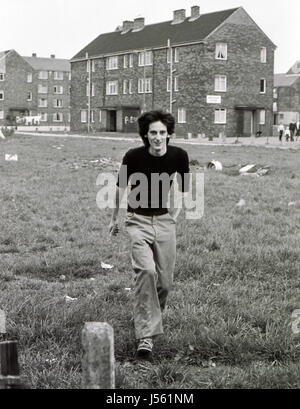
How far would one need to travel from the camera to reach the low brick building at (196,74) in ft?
187

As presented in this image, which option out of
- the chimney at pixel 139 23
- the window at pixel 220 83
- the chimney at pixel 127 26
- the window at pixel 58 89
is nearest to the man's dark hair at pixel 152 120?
the window at pixel 220 83

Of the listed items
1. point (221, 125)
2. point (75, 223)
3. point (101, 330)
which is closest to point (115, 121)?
point (221, 125)

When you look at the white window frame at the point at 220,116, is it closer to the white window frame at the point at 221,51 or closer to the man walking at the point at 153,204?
the white window frame at the point at 221,51

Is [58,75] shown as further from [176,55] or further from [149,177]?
[149,177]

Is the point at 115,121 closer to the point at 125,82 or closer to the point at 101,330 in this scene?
the point at 125,82

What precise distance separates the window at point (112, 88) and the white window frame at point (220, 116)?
14189 millimetres

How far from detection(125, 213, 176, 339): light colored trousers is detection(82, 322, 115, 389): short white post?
7.78ft

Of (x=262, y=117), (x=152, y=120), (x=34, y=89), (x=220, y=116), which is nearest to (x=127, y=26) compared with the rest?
(x=220, y=116)

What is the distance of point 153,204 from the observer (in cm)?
577

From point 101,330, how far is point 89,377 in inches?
9.3

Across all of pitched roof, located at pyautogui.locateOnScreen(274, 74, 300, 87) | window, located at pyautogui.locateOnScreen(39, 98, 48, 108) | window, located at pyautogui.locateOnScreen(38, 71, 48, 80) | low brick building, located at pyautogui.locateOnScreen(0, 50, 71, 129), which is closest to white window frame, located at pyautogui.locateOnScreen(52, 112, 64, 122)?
low brick building, located at pyautogui.locateOnScreen(0, 50, 71, 129)

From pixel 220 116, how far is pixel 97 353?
55.8 m

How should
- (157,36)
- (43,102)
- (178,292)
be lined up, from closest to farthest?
(178,292) → (157,36) → (43,102)
